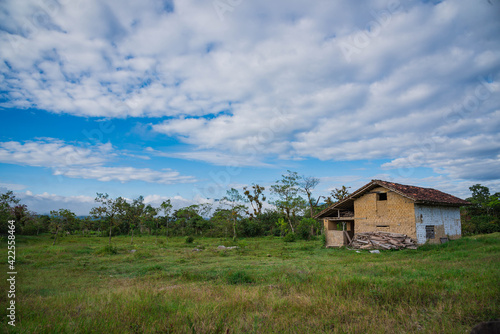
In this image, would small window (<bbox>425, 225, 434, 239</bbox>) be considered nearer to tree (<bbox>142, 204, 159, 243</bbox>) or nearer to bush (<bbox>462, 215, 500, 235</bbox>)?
bush (<bbox>462, 215, 500, 235</bbox>)

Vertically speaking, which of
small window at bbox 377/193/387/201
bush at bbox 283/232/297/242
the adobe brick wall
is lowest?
bush at bbox 283/232/297/242

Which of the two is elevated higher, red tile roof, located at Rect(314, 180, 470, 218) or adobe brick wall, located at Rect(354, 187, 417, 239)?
red tile roof, located at Rect(314, 180, 470, 218)

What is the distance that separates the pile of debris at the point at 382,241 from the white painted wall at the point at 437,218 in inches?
32.9

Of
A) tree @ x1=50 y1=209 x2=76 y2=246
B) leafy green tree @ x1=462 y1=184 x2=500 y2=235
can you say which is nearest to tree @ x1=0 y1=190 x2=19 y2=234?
tree @ x1=50 y1=209 x2=76 y2=246

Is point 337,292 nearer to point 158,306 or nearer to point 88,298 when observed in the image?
point 158,306

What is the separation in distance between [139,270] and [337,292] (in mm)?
9379

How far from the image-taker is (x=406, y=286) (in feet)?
22.0

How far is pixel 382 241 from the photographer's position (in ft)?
61.3

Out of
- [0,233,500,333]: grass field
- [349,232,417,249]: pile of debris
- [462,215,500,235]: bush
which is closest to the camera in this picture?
[0,233,500,333]: grass field

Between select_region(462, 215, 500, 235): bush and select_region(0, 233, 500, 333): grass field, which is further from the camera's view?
select_region(462, 215, 500, 235): bush

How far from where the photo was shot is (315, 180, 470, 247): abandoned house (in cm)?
1806

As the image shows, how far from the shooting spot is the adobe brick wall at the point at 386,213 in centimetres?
1809

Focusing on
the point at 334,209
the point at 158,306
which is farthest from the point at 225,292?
the point at 334,209

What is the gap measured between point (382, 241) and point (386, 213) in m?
2.05
